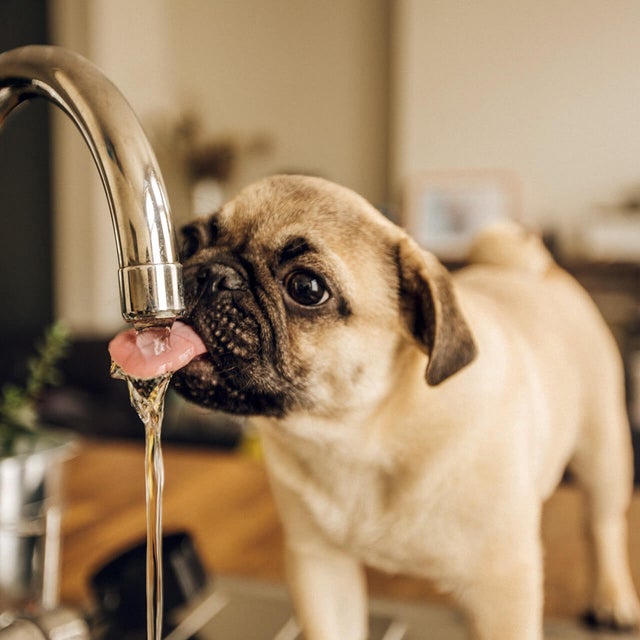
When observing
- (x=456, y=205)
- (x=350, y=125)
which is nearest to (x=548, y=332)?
(x=456, y=205)

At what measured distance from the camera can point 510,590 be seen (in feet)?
2.10

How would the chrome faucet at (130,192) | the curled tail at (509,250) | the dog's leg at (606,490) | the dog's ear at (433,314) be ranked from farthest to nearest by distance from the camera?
the curled tail at (509,250) < the dog's leg at (606,490) < the dog's ear at (433,314) < the chrome faucet at (130,192)

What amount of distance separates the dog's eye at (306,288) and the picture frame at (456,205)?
358cm

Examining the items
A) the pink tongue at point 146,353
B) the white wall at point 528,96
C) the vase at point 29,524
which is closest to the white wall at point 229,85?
the white wall at point 528,96

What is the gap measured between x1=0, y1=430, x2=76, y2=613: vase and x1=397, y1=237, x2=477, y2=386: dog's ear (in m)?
0.44

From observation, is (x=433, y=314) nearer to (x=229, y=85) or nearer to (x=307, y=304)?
(x=307, y=304)

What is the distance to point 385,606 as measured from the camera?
2.80 ft

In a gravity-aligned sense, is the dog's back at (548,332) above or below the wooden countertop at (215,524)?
above

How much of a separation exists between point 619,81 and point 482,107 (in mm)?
732

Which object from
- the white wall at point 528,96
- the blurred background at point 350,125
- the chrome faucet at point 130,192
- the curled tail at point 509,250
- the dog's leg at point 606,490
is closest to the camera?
the chrome faucet at point 130,192

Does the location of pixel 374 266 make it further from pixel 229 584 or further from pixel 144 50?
pixel 144 50

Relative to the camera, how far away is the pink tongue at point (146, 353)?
1.44 ft

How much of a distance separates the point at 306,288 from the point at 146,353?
0.77 feet

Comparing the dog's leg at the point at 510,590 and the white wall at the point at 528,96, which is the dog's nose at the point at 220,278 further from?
the white wall at the point at 528,96
